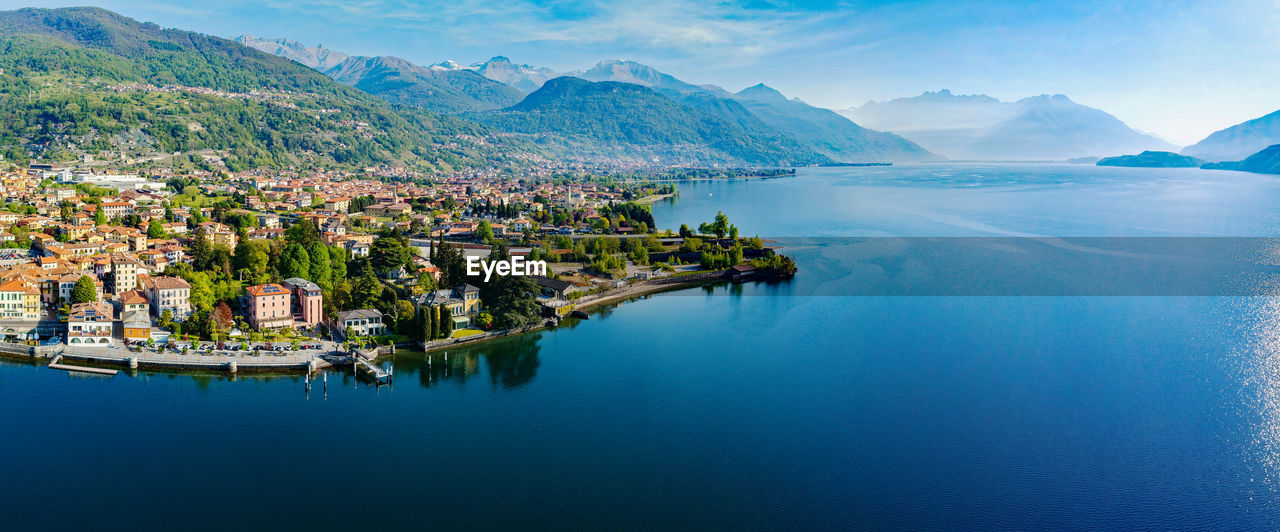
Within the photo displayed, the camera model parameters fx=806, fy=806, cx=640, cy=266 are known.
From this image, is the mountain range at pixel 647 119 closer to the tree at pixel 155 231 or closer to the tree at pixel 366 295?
the tree at pixel 155 231

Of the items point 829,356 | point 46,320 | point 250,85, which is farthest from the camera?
point 250,85

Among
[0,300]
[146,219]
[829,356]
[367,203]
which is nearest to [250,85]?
[367,203]

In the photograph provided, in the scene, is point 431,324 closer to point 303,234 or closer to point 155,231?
point 303,234

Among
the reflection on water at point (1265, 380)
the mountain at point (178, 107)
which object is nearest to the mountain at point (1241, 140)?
the mountain at point (178, 107)

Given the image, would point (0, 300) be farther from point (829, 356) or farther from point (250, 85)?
point (250, 85)

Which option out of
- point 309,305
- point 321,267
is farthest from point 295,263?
point 309,305

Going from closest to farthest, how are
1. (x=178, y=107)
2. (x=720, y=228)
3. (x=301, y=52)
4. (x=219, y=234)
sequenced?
(x=219, y=234)
(x=720, y=228)
(x=178, y=107)
(x=301, y=52)
